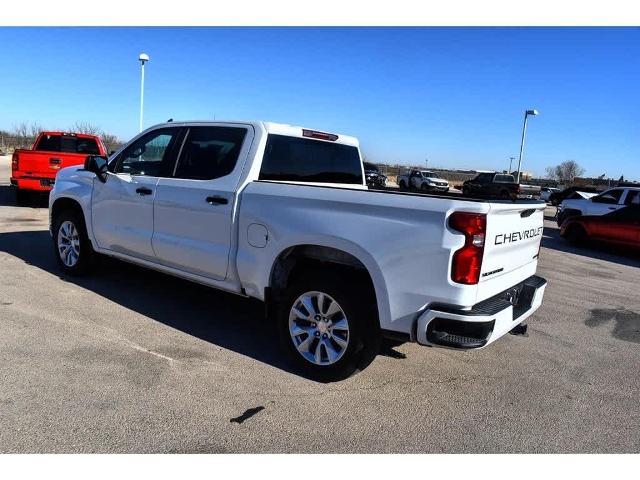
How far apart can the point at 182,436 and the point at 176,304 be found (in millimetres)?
2624

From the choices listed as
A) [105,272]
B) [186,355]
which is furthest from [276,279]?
[105,272]

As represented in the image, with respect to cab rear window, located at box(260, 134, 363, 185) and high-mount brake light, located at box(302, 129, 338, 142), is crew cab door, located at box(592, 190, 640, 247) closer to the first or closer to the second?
cab rear window, located at box(260, 134, 363, 185)

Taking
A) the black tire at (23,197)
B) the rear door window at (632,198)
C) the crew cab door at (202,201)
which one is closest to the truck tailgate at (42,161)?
the black tire at (23,197)

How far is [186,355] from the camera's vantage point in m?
4.16

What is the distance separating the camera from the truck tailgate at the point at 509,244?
3.31m

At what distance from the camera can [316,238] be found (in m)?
3.71

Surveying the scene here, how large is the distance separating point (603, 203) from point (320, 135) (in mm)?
10986

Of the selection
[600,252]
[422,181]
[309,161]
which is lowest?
[600,252]

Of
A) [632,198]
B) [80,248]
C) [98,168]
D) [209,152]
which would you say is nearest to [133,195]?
[98,168]

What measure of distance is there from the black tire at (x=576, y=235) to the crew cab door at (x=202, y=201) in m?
11.1

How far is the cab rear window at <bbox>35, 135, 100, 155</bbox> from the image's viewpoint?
13.5m

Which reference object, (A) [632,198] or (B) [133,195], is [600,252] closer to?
(A) [632,198]

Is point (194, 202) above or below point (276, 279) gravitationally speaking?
above

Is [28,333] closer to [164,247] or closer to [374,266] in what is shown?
[164,247]
